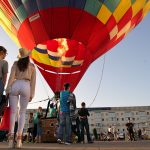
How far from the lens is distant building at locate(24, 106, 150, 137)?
96.8 m

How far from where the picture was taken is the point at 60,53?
12.4 m

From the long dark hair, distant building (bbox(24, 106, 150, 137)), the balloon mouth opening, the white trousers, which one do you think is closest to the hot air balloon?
the balloon mouth opening

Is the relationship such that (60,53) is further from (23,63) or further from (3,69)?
(3,69)

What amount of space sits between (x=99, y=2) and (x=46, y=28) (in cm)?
208

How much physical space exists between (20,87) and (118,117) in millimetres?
95041

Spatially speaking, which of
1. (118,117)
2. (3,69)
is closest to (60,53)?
(3,69)

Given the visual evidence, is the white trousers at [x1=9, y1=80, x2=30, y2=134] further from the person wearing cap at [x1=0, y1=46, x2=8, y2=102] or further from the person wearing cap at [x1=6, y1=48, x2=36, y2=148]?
the person wearing cap at [x1=0, y1=46, x2=8, y2=102]

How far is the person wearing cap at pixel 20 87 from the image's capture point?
4.93 metres

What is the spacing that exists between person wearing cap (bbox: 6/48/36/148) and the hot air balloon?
20.1ft

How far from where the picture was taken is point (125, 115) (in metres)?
98.3

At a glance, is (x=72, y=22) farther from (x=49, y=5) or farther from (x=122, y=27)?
(x=122, y=27)

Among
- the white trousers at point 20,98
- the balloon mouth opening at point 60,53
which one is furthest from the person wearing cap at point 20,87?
the balloon mouth opening at point 60,53

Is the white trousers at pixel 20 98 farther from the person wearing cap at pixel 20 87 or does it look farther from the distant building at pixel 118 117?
the distant building at pixel 118 117

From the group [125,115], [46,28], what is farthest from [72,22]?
[125,115]
